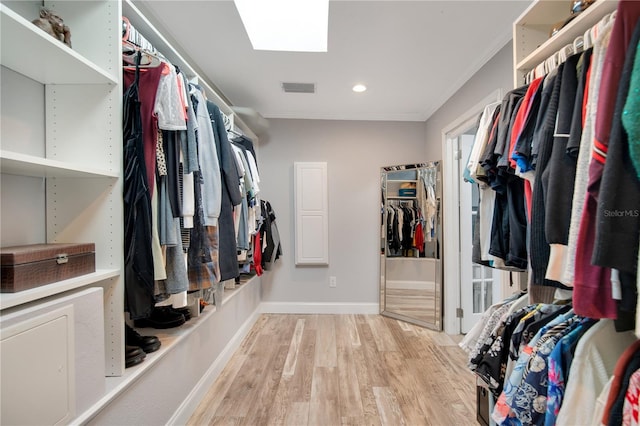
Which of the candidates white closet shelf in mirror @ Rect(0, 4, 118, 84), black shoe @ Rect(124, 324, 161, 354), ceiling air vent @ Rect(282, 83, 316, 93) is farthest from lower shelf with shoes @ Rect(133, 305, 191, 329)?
ceiling air vent @ Rect(282, 83, 316, 93)

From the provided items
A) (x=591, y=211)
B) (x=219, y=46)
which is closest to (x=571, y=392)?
(x=591, y=211)

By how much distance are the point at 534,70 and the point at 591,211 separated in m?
0.82

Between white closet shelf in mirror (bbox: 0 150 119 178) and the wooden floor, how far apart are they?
58.0 inches

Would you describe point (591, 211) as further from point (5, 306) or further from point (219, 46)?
point (219, 46)

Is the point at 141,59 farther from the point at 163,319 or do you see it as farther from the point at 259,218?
the point at 259,218

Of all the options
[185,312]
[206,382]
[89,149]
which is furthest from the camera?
[206,382]

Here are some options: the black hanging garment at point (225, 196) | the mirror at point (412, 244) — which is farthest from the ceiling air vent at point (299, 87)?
the mirror at point (412, 244)

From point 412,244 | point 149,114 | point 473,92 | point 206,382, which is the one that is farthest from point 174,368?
point 473,92

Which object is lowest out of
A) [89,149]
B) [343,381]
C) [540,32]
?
[343,381]

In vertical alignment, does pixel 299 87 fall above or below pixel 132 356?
above

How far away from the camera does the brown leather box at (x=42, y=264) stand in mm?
747

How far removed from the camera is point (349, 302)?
10.7 feet

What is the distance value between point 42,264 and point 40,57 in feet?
2.34

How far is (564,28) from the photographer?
942mm
